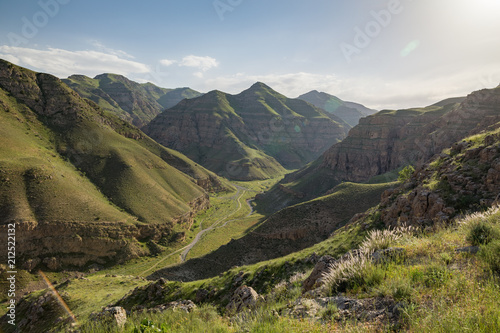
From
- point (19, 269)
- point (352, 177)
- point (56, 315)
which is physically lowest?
point (19, 269)

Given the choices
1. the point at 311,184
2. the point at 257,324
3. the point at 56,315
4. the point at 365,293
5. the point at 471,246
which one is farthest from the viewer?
the point at 311,184

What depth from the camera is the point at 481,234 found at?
6.64m

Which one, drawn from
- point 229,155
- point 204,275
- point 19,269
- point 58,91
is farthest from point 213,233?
point 229,155

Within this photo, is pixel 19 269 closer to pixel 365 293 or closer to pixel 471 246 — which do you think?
pixel 365 293

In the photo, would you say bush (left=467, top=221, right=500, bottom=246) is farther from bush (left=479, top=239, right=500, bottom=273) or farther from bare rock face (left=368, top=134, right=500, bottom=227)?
bare rock face (left=368, top=134, right=500, bottom=227)

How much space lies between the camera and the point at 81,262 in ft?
151

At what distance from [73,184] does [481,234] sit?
68.6 m

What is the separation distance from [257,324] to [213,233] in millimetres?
70353

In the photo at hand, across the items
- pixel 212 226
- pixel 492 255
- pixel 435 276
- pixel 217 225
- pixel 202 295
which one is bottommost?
pixel 212 226

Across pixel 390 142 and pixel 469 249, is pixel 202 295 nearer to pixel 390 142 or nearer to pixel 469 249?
pixel 469 249

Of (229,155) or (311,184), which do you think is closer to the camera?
(311,184)

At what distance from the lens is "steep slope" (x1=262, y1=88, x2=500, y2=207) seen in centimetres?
7056

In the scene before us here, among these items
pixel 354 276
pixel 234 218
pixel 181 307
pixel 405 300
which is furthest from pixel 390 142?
pixel 405 300

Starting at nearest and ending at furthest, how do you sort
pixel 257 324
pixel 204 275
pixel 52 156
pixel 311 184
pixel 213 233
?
pixel 257 324 < pixel 204 275 < pixel 52 156 < pixel 213 233 < pixel 311 184
